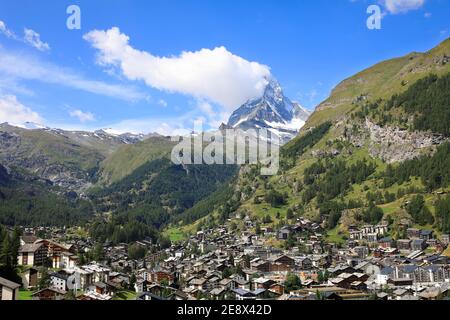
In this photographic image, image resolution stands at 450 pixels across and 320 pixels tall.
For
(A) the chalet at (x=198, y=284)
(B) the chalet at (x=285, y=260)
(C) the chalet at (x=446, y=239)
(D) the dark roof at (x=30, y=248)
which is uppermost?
(C) the chalet at (x=446, y=239)

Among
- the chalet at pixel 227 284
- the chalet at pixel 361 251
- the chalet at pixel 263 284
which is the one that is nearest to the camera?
the chalet at pixel 263 284

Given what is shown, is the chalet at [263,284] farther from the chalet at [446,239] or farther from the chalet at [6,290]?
the chalet at [446,239]

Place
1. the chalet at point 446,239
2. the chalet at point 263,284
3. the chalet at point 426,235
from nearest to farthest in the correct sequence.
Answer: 1. the chalet at point 263,284
2. the chalet at point 446,239
3. the chalet at point 426,235

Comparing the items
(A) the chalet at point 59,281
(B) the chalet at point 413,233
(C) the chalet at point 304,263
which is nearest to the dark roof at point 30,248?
(A) the chalet at point 59,281

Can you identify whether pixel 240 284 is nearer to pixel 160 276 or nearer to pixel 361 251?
pixel 160 276

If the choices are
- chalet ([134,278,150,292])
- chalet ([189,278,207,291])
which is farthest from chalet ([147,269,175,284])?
chalet ([134,278,150,292])

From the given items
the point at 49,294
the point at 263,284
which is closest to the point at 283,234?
the point at 263,284
